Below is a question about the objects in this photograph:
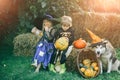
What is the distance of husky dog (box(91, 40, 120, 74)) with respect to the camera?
9.59m

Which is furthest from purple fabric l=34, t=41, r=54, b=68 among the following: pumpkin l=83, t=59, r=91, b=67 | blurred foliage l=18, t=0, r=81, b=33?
blurred foliage l=18, t=0, r=81, b=33

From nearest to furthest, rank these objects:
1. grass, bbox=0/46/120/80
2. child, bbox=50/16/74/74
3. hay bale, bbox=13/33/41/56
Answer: grass, bbox=0/46/120/80, child, bbox=50/16/74/74, hay bale, bbox=13/33/41/56

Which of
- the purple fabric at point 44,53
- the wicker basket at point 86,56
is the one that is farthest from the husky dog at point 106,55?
the purple fabric at point 44,53

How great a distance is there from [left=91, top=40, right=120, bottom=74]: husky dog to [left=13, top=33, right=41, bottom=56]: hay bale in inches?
84.7

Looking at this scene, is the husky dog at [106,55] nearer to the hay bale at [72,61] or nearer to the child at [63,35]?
the hay bale at [72,61]

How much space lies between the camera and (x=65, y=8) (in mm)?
11523

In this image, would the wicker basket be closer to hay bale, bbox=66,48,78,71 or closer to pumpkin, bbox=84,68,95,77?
hay bale, bbox=66,48,78,71

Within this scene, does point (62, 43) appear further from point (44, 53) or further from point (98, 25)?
point (98, 25)

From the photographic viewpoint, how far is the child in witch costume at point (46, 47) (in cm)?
970

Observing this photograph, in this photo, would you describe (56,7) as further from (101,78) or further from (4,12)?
(101,78)

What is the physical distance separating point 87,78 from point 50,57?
105cm

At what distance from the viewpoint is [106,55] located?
9719mm

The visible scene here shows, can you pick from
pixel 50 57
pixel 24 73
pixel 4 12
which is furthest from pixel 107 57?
pixel 4 12

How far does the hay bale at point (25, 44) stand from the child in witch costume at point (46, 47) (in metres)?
1.33
